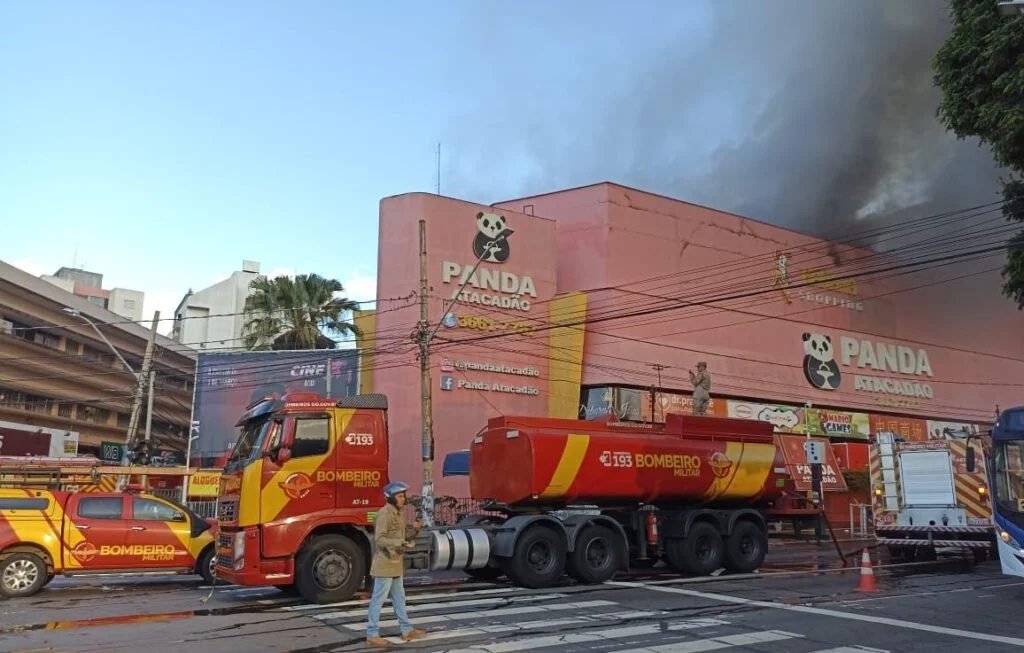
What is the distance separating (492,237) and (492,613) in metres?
20.0

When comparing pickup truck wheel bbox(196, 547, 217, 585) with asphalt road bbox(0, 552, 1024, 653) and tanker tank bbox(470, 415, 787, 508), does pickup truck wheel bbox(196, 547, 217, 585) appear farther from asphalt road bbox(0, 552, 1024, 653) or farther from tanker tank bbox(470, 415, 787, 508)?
tanker tank bbox(470, 415, 787, 508)

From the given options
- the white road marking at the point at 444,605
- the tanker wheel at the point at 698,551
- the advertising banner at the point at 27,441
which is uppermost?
the advertising banner at the point at 27,441

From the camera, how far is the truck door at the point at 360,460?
11641 mm

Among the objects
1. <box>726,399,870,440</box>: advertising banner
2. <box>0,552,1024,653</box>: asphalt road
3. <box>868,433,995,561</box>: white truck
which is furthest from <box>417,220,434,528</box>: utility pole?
<box>726,399,870,440</box>: advertising banner

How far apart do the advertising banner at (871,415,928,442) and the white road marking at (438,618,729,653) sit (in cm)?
3188

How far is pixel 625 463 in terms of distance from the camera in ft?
46.2

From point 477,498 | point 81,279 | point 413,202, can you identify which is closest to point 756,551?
point 477,498

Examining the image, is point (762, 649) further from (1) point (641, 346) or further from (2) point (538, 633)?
(1) point (641, 346)

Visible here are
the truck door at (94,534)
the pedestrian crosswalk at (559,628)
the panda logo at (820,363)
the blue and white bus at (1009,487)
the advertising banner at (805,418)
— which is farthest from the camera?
the panda logo at (820,363)

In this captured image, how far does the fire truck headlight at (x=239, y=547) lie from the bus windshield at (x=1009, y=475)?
1082 cm

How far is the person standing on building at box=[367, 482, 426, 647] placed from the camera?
26.0ft

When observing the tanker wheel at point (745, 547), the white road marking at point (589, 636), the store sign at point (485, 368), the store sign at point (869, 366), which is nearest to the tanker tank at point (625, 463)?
the tanker wheel at point (745, 547)

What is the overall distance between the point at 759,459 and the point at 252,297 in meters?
27.3

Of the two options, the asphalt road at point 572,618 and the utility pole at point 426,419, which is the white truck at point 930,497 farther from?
the utility pole at point 426,419
